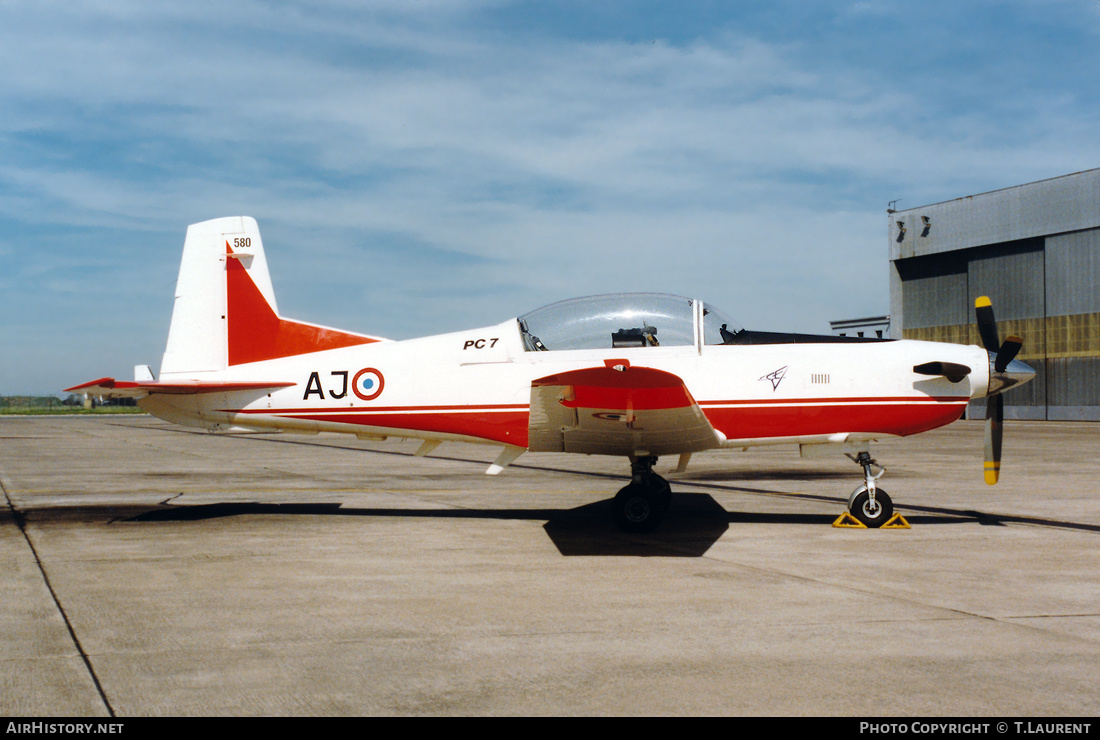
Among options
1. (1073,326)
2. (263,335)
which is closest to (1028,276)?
(1073,326)

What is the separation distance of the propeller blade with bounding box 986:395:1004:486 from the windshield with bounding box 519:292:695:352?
10.5ft

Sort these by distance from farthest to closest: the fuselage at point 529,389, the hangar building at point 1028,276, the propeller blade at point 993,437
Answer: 1. the hangar building at point 1028,276
2. the propeller blade at point 993,437
3. the fuselage at point 529,389

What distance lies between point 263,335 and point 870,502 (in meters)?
7.06

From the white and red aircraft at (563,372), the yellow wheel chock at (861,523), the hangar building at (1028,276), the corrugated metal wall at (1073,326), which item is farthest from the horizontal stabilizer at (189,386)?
the corrugated metal wall at (1073,326)

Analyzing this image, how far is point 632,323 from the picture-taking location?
347 inches

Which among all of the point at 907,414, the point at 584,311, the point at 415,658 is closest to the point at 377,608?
the point at 415,658

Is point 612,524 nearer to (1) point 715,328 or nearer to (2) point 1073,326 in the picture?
(1) point 715,328

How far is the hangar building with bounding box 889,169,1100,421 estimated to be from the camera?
42906mm

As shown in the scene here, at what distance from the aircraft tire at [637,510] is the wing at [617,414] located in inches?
16.9

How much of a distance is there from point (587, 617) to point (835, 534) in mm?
4111

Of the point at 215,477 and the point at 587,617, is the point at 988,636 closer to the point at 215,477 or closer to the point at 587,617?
the point at 587,617

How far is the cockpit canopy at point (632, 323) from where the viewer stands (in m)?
8.76

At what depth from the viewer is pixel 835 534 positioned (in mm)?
8305

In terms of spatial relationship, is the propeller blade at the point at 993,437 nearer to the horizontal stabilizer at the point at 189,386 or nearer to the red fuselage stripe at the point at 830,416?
the red fuselage stripe at the point at 830,416
